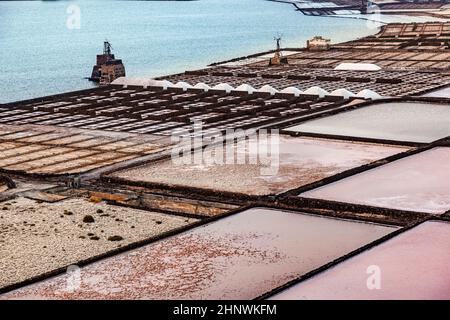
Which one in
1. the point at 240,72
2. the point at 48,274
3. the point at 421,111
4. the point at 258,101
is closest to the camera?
the point at 48,274

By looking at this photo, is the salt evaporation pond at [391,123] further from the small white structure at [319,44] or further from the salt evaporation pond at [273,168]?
the small white structure at [319,44]

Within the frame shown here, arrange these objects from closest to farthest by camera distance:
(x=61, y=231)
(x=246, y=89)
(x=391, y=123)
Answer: (x=61, y=231), (x=391, y=123), (x=246, y=89)

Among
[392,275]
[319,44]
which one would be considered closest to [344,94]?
[392,275]

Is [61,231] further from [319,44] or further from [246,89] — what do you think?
[319,44]

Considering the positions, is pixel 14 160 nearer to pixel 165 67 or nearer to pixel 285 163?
pixel 285 163

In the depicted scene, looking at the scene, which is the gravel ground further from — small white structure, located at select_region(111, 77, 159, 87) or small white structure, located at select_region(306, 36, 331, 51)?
small white structure, located at select_region(306, 36, 331, 51)

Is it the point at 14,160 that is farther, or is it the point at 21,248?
the point at 14,160
